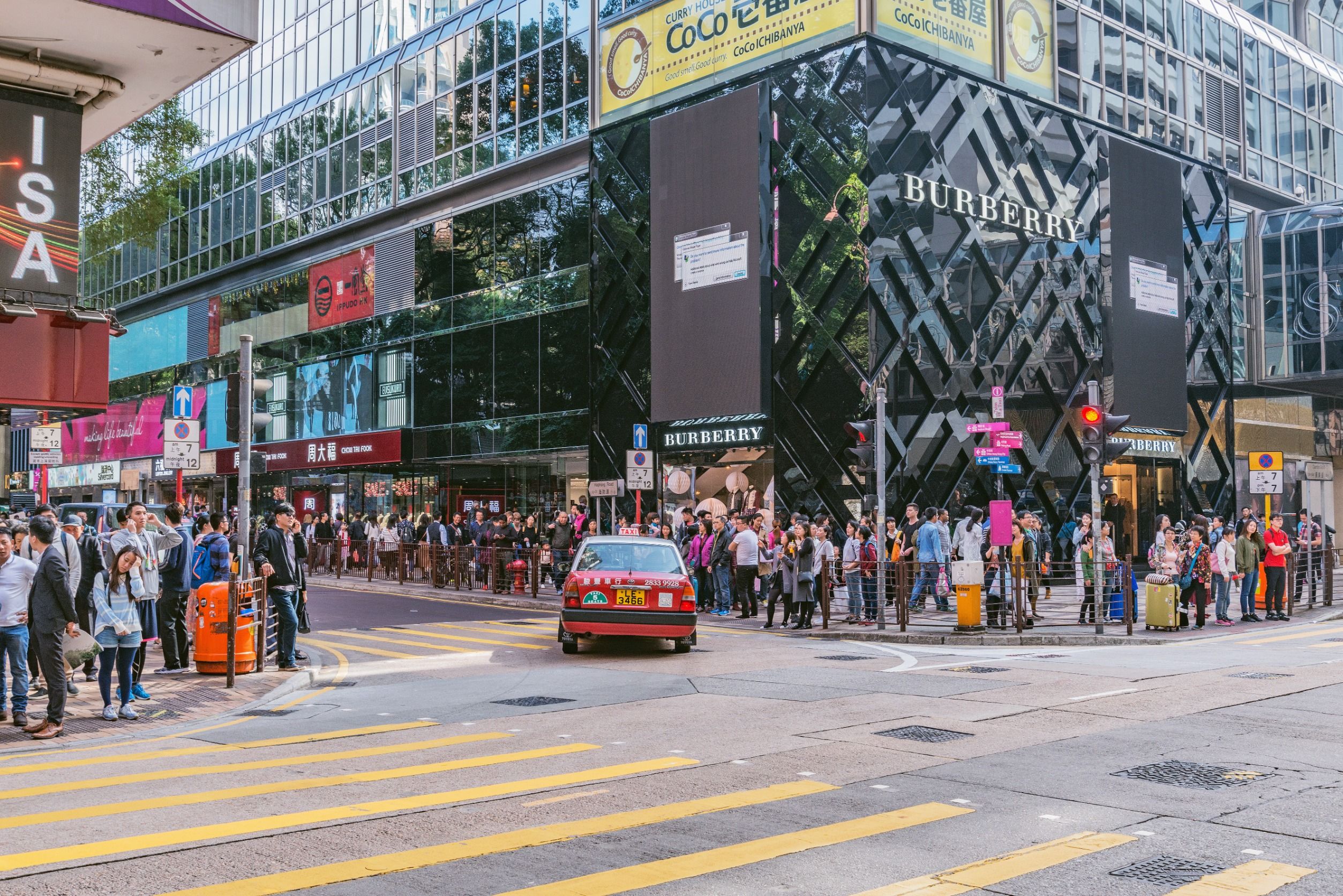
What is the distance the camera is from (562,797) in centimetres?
754

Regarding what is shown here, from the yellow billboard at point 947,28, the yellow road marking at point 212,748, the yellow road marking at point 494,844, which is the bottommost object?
the yellow road marking at point 212,748

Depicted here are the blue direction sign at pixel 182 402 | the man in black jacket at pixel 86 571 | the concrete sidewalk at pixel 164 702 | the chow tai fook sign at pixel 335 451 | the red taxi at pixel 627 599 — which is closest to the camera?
the concrete sidewalk at pixel 164 702

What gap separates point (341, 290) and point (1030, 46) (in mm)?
27762

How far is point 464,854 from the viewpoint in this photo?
6.16 metres

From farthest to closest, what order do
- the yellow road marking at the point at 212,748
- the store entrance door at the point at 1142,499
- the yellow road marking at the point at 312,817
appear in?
1. the store entrance door at the point at 1142,499
2. the yellow road marking at the point at 212,748
3. the yellow road marking at the point at 312,817

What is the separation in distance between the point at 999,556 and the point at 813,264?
505 inches

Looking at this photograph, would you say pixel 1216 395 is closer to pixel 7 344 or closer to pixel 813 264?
pixel 813 264

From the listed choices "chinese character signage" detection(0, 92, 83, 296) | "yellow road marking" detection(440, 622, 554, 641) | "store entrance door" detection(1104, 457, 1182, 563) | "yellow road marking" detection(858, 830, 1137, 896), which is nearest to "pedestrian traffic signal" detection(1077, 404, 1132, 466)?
"yellow road marking" detection(440, 622, 554, 641)

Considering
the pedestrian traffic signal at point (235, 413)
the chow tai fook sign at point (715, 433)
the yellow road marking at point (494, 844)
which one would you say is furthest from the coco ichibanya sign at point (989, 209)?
the yellow road marking at point (494, 844)

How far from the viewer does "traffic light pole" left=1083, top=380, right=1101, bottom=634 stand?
19062 mm

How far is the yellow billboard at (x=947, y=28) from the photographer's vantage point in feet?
102

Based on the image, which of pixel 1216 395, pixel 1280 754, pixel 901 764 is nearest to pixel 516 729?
pixel 901 764

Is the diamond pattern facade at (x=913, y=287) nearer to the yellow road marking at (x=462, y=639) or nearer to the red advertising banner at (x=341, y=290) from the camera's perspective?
the yellow road marking at (x=462, y=639)

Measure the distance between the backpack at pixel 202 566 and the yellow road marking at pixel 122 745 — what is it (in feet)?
14.8
